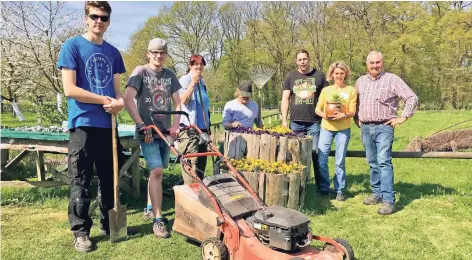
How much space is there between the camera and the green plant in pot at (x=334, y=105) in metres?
6.03

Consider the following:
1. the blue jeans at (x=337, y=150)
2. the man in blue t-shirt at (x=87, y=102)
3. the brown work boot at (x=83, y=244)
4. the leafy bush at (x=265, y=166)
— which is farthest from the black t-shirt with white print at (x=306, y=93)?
the brown work boot at (x=83, y=244)

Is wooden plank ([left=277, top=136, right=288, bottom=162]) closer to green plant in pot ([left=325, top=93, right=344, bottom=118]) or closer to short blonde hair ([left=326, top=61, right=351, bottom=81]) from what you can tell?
green plant in pot ([left=325, top=93, right=344, bottom=118])

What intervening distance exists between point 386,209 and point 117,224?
357 centimetres

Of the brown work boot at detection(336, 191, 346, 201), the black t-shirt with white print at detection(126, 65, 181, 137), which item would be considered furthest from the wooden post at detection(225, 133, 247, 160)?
the brown work boot at detection(336, 191, 346, 201)

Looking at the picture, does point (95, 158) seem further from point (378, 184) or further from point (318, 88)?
point (378, 184)

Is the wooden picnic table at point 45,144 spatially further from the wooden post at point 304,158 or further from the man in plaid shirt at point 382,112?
the man in plaid shirt at point 382,112

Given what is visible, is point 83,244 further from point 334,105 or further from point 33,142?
point 334,105

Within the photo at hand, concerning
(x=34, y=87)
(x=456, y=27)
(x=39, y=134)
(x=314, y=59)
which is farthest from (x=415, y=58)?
(x=39, y=134)

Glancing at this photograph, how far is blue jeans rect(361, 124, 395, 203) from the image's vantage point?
5793mm

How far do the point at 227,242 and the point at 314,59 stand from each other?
3017cm

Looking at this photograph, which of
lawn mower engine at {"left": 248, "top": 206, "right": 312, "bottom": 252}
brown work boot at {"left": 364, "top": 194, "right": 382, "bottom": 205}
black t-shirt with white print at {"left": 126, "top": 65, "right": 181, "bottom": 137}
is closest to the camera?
lawn mower engine at {"left": 248, "top": 206, "right": 312, "bottom": 252}

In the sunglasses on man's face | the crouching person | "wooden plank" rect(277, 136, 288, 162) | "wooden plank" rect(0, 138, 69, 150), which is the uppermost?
the sunglasses on man's face

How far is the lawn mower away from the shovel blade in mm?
599

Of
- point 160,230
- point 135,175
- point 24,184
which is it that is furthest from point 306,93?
point 24,184
